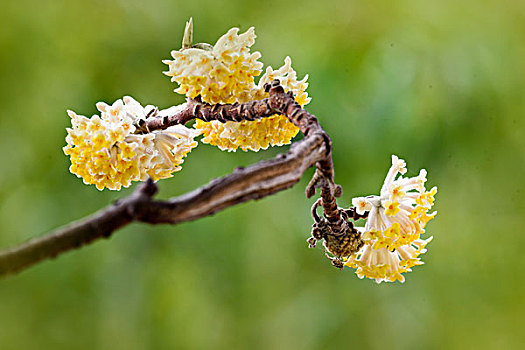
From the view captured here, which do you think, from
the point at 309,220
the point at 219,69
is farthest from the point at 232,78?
the point at 309,220

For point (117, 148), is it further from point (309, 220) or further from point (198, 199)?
point (309, 220)

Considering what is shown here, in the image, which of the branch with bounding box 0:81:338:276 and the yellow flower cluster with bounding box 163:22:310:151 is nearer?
the branch with bounding box 0:81:338:276

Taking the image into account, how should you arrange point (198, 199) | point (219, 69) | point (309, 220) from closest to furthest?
1. point (198, 199)
2. point (219, 69)
3. point (309, 220)

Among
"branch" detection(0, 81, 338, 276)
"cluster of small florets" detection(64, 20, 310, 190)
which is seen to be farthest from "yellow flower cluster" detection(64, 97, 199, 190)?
"branch" detection(0, 81, 338, 276)

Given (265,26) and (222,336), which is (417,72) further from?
(222,336)

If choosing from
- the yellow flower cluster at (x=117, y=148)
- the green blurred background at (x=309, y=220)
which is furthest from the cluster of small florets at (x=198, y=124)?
the green blurred background at (x=309, y=220)

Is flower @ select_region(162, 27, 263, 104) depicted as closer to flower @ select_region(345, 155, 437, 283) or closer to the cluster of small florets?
the cluster of small florets

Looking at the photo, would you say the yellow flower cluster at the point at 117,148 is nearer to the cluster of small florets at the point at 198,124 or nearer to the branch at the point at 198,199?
the cluster of small florets at the point at 198,124
